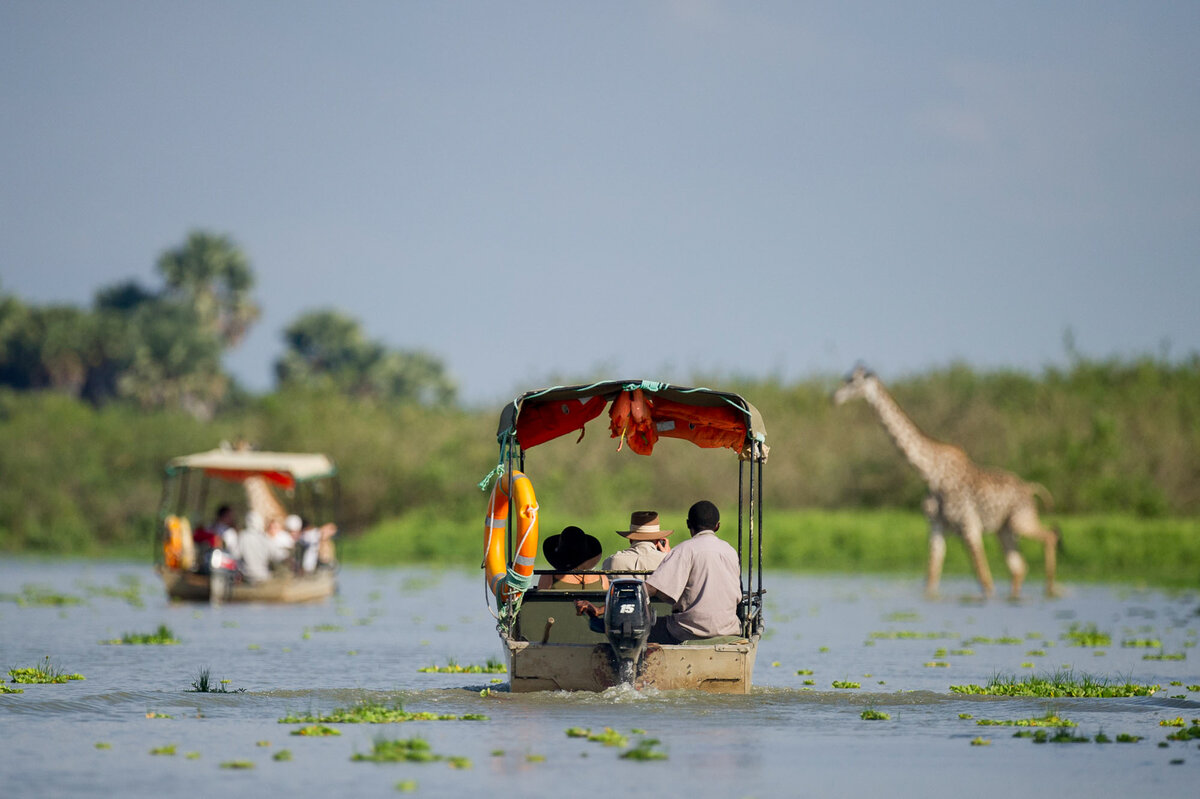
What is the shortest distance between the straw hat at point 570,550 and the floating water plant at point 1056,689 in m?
3.61

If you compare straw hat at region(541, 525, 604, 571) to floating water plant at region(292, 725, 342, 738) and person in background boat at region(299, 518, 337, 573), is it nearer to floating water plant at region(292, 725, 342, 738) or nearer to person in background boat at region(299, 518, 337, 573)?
floating water plant at region(292, 725, 342, 738)

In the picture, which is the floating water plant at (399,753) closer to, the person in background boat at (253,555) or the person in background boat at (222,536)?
the person in background boat at (253,555)

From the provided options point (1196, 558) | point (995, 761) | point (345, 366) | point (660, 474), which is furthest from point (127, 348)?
point (995, 761)

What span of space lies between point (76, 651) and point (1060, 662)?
1116 cm

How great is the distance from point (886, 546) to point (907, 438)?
35.1 ft

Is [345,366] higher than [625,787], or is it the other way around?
[345,366]

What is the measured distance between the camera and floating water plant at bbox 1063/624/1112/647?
72.5 ft

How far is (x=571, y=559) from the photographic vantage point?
1565 centimetres

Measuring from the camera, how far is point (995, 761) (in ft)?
38.4

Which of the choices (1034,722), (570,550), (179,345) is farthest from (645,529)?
(179,345)

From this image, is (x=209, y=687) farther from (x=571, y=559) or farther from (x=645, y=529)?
(x=645, y=529)

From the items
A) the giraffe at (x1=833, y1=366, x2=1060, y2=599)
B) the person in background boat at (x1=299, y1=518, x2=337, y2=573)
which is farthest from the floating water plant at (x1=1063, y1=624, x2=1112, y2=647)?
the person in background boat at (x1=299, y1=518, x2=337, y2=573)

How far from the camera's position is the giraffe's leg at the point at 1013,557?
104ft

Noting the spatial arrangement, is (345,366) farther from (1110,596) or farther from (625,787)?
(625,787)
